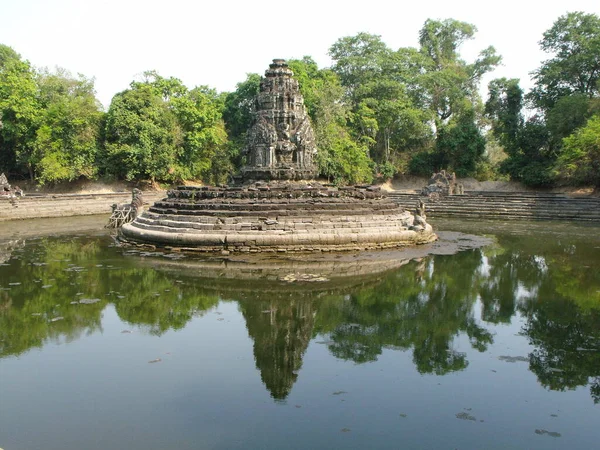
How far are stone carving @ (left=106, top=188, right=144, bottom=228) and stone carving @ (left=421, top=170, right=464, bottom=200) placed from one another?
17755mm

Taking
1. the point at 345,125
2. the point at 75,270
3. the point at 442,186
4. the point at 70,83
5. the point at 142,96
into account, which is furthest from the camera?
the point at 70,83

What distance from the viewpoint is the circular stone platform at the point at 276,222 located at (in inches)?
592

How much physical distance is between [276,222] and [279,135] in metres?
6.98

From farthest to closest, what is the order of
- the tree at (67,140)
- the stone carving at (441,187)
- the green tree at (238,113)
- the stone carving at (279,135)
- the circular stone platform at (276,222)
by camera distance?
the green tree at (238,113) → the tree at (67,140) → the stone carving at (441,187) → the stone carving at (279,135) → the circular stone platform at (276,222)

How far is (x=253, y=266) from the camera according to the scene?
43.5 ft

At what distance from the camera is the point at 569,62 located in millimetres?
35125

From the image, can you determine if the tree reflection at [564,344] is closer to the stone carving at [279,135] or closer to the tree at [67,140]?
the stone carving at [279,135]

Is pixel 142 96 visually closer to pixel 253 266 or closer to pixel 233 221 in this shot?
pixel 233 221

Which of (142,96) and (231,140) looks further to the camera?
(231,140)

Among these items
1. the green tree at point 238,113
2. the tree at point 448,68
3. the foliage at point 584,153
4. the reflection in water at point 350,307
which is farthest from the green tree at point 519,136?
the reflection in water at point 350,307

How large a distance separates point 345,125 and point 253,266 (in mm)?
26991

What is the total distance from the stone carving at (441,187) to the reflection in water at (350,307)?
17281 mm

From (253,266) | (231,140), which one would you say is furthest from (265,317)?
(231,140)

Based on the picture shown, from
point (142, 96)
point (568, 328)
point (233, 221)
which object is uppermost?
point (142, 96)
